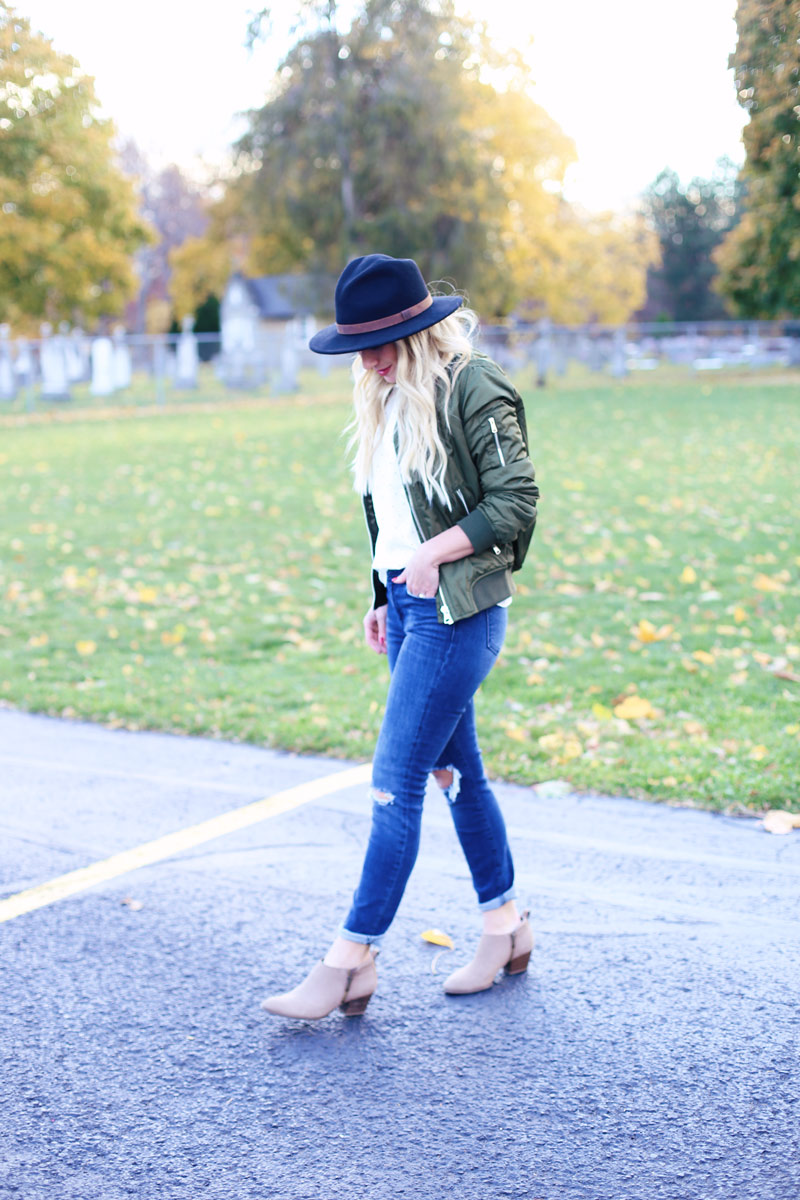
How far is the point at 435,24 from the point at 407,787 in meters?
37.0

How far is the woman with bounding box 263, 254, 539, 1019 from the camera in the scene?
3.01 m

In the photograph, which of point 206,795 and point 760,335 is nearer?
point 206,795

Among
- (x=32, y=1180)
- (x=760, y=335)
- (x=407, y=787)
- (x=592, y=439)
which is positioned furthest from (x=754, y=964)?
(x=760, y=335)

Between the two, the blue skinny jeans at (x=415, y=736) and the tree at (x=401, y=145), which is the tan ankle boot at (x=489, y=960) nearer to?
the blue skinny jeans at (x=415, y=736)

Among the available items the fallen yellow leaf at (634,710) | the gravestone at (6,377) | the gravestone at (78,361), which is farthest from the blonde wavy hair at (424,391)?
the gravestone at (78,361)

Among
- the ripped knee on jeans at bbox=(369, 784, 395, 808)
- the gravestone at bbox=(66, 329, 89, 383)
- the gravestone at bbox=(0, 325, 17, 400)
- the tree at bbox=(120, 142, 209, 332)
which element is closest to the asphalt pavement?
the ripped knee on jeans at bbox=(369, 784, 395, 808)


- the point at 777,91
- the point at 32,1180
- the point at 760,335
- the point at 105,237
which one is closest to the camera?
the point at 32,1180

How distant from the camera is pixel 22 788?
5.30 meters

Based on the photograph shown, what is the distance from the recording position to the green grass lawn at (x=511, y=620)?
564 centimetres

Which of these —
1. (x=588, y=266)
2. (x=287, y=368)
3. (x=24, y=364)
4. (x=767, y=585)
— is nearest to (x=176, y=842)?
(x=767, y=585)

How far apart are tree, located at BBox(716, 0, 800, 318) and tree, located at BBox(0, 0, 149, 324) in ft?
90.1

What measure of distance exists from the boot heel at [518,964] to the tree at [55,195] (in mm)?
29743

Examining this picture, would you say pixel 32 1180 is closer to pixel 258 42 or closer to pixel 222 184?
pixel 258 42

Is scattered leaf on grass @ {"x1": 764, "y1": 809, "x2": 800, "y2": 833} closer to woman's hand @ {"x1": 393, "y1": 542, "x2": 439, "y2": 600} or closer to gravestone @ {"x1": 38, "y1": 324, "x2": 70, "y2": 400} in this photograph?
woman's hand @ {"x1": 393, "y1": 542, "x2": 439, "y2": 600}
